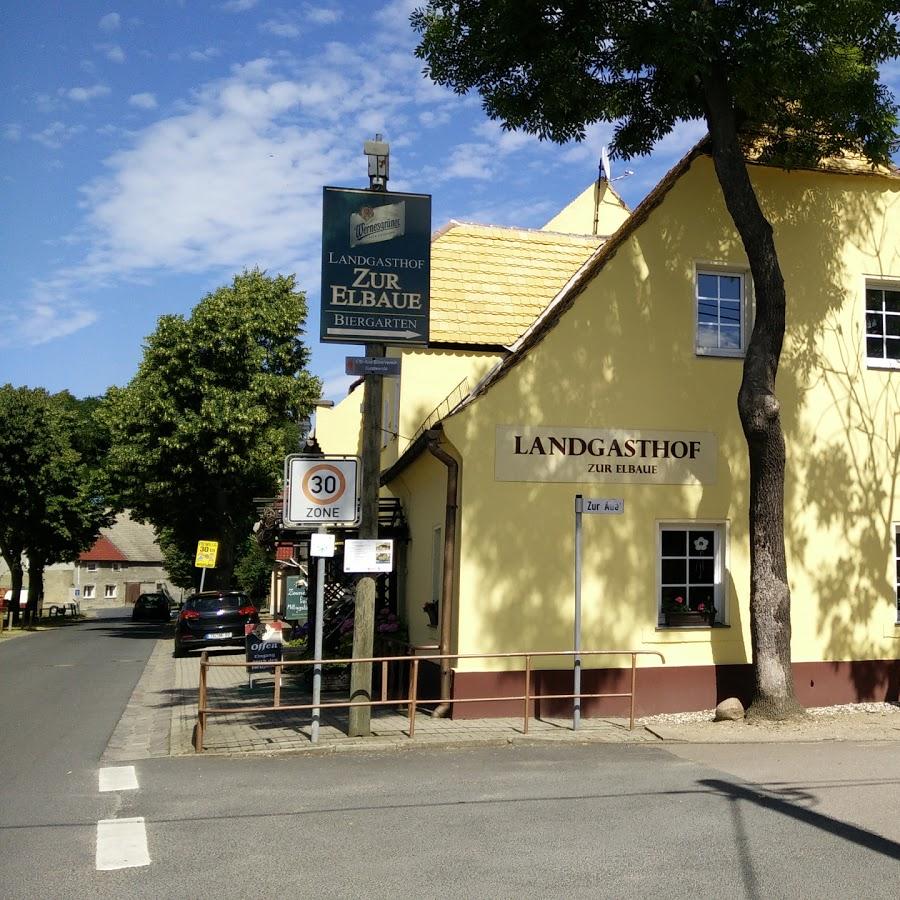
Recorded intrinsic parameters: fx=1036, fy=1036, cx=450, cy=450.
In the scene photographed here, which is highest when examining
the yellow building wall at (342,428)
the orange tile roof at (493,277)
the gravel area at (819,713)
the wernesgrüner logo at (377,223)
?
the orange tile roof at (493,277)

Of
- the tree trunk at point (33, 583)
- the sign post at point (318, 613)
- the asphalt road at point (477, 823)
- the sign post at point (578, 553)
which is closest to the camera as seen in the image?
the asphalt road at point (477, 823)

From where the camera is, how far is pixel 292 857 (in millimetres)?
6523

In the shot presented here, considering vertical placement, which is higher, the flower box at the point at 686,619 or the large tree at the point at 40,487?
the large tree at the point at 40,487

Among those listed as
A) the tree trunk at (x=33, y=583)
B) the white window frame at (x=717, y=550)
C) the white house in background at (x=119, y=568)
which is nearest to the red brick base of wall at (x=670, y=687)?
the white window frame at (x=717, y=550)

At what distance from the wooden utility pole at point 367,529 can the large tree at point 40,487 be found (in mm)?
32867

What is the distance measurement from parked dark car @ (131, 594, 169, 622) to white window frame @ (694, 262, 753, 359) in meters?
47.0

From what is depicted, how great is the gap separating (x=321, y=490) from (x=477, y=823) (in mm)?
5112

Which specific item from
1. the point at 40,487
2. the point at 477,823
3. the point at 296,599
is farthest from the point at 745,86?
the point at 40,487

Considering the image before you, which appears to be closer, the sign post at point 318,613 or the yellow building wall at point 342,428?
the sign post at point 318,613

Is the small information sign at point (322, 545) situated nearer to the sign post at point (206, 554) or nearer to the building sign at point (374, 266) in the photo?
the building sign at point (374, 266)

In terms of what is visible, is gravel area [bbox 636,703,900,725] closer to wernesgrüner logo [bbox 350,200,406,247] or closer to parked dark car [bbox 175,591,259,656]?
wernesgrüner logo [bbox 350,200,406,247]

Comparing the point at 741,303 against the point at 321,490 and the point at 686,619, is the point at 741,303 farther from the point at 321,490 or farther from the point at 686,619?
the point at 321,490

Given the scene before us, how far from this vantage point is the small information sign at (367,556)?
1117 cm

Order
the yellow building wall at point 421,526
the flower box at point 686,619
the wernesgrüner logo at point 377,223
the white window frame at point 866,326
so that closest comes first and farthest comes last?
the wernesgrüner logo at point 377,223 → the flower box at point 686,619 → the white window frame at point 866,326 → the yellow building wall at point 421,526
